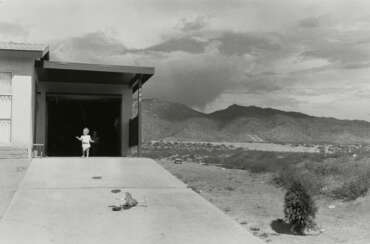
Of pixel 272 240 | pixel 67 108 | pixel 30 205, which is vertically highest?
pixel 67 108

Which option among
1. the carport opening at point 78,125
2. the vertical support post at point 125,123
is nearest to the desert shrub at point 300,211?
the vertical support post at point 125,123

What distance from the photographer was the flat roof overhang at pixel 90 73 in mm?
14820

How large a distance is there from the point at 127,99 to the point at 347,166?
27.1 ft

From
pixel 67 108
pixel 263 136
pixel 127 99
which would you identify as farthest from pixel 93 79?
pixel 263 136

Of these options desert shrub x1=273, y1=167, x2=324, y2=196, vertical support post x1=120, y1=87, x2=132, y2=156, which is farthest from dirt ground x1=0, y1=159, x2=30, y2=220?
desert shrub x1=273, y1=167, x2=324, y2=196

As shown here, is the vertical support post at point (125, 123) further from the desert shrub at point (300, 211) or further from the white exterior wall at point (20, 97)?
the desert shrub at point (300, 211)

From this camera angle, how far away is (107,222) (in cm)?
778

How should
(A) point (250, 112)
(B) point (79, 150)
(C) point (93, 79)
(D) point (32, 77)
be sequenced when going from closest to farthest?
1. (D) point (32, 77)
2. (C) point (93, 79)
3. (B) point (79, 150)
4. (A) point (250, 112)

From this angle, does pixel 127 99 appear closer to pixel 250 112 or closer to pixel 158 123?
pixel 158 123

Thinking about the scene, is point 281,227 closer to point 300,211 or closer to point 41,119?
point 300,211

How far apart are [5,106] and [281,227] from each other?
8.29 metres

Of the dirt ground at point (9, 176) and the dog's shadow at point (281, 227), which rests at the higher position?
the dirt ground at point (9, 176)

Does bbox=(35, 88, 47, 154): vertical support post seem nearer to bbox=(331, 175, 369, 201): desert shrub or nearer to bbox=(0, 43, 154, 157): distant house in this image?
bbox=(0, 43, 154, 157): distant house

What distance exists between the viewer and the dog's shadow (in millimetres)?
9656
